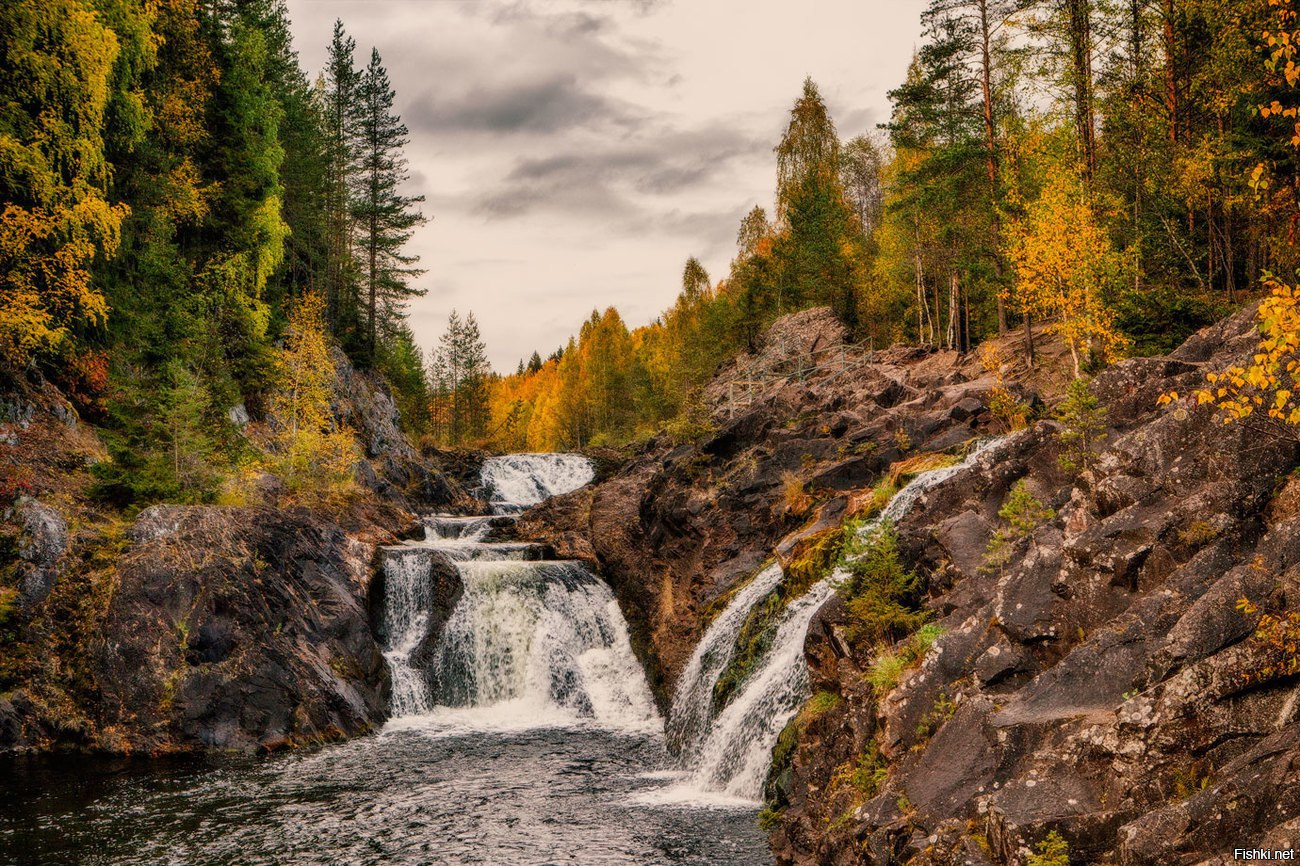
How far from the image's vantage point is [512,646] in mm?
26375

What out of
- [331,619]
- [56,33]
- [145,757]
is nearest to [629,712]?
[331,619]

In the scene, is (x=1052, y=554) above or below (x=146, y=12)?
below

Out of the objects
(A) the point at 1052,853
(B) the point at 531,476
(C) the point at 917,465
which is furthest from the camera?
(B) the point at 531,476

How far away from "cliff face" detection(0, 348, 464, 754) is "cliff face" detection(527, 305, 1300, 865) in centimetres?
1357

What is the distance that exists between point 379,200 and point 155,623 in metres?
35.2

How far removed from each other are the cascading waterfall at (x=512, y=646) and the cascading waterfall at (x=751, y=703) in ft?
15.8

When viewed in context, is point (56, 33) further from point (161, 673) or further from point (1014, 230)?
point (1014, 230)

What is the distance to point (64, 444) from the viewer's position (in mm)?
22734

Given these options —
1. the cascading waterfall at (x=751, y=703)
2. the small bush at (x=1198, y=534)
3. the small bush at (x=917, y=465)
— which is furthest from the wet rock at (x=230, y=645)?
the small bush at (x=1198, y=534)

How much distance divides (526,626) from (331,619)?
20.9 ft

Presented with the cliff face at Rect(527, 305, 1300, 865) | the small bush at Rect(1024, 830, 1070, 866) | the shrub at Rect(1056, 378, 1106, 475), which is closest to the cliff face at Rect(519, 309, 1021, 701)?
the cliff face at Rect(527, 305, 1300, 865)

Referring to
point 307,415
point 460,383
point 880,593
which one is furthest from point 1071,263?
point 460,383

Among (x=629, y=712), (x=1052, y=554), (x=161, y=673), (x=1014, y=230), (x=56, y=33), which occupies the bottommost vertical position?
(x=629, y=712)

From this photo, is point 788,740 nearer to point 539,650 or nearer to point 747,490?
point 747,490
